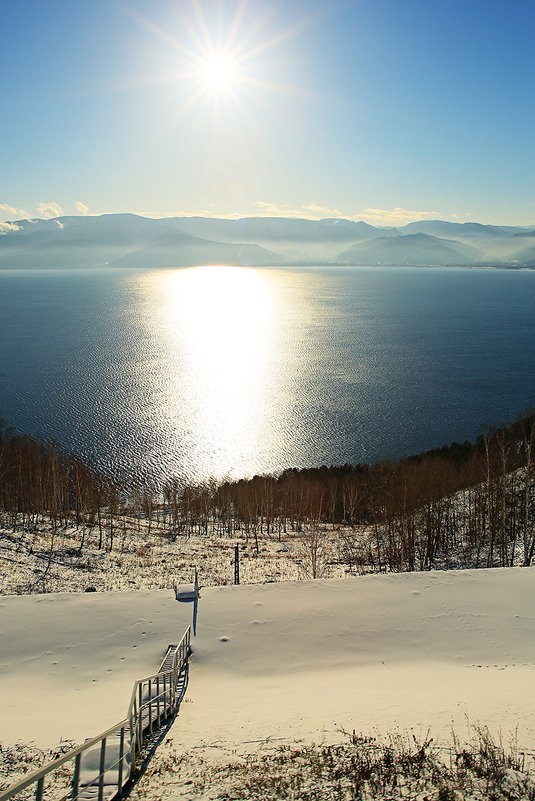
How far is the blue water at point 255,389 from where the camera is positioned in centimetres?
6009

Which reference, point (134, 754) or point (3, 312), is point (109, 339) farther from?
point (134, 754)

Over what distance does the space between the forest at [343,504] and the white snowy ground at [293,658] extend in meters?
11.0

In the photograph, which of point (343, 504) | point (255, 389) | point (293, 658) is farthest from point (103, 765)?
point (255, 389)

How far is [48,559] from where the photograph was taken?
1093 inches


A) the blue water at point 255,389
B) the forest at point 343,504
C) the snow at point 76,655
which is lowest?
the snow at point 76,655

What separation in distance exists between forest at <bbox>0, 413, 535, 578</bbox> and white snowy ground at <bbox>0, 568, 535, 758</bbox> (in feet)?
35.9

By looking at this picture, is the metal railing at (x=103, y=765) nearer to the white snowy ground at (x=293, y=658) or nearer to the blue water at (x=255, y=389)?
the white snowy ground at (x=293, y=658)

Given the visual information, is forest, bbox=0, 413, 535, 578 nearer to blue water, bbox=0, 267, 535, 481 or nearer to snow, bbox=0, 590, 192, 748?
blue water, bbox=0, 267, 535, 481

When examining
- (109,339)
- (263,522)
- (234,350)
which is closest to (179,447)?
(263,522)

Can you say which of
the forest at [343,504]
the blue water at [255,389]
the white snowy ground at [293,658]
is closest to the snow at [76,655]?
the white snowy ground at [293,658]

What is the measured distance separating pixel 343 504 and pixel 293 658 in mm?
33301

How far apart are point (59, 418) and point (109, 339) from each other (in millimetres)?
59583

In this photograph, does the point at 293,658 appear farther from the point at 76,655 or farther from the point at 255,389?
the point at 255,389

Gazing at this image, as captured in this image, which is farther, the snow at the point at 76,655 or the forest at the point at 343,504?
the forest at the point at 343,504
